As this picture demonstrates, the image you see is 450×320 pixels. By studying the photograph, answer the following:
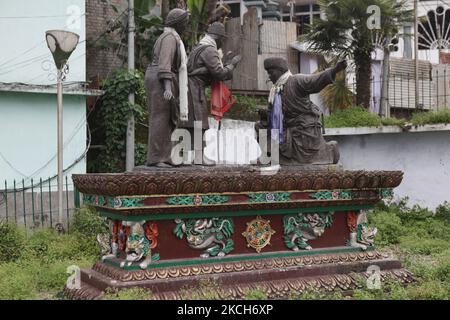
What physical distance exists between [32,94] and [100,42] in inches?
126

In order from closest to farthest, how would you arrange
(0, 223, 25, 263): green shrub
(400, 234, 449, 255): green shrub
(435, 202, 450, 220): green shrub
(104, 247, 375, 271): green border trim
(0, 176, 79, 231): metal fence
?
(104, 247, 375, 271): green border trim, (0, 223, 25, 263): green shrub, (400, 234, 449, 255): green shrub, (0, 176, 79, 231): metal fence, (435, 202, 450, 220): green shrub

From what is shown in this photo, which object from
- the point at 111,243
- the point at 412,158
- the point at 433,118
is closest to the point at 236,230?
the point at 111,243

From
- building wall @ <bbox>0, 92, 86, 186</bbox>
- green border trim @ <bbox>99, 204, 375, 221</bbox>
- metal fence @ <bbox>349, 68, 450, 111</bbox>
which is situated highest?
metal fence @ <bbox>349, 68, 450, 111</bbox>

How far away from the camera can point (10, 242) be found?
9.17 m

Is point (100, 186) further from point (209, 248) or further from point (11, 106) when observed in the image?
point (11, 106)

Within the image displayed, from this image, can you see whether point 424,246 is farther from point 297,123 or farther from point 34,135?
point 34,135

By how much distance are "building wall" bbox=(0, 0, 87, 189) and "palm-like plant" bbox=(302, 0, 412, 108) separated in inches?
202

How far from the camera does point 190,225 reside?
622 cm

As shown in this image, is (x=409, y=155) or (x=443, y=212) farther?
(x=409, y=155)

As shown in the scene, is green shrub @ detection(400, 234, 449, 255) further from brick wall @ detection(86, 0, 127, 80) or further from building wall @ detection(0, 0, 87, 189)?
brick wall @ detection(86, 0, 127, 80)

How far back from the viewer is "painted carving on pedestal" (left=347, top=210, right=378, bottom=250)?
23.9 ft

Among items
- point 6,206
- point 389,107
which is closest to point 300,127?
point 6,206

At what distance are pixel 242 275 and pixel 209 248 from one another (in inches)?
17.4

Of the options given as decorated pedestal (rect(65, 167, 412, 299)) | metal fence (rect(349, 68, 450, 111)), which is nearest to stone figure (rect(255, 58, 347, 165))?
decorated pedestal (rect(65, 167, 412, 299))
